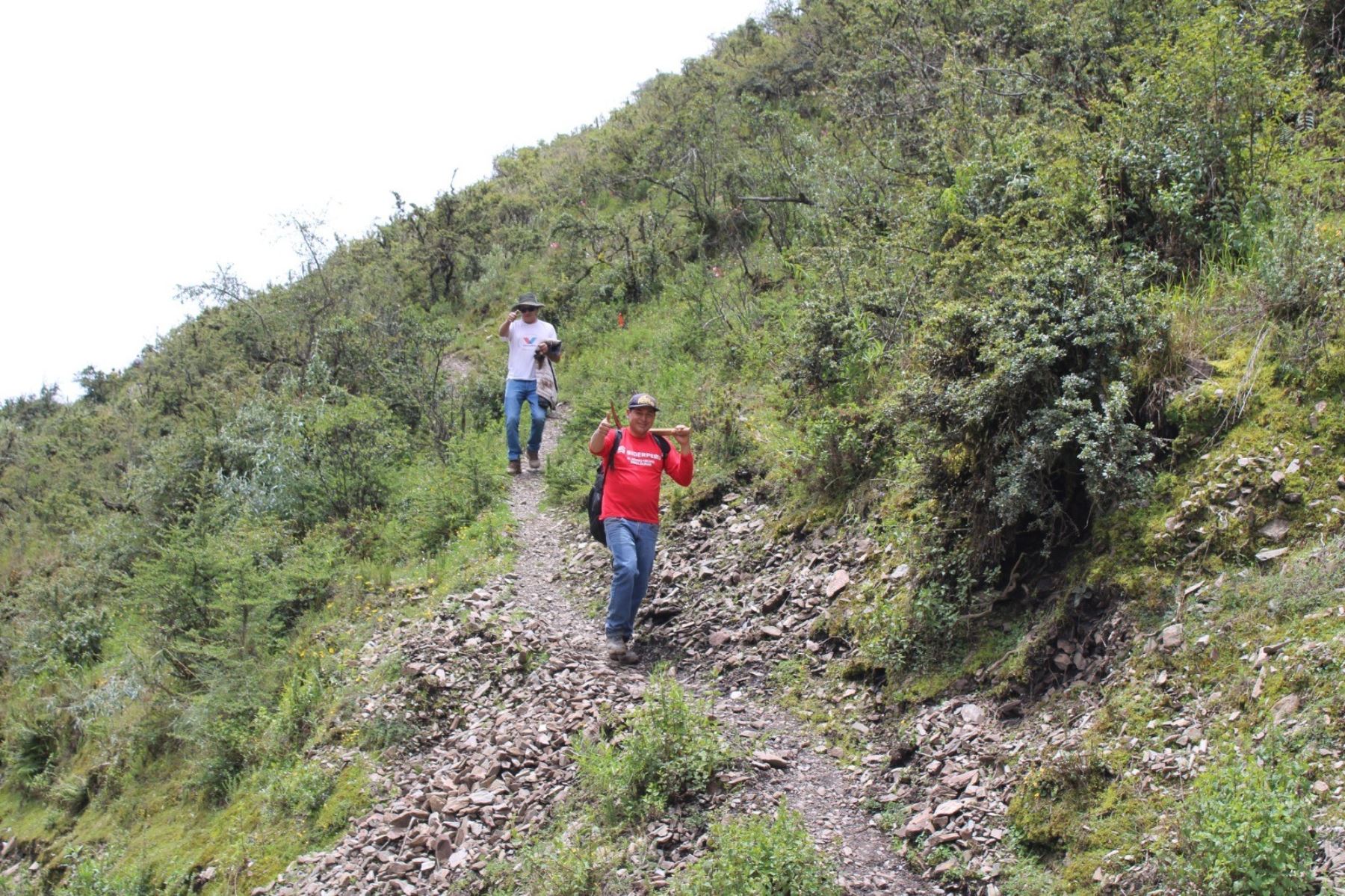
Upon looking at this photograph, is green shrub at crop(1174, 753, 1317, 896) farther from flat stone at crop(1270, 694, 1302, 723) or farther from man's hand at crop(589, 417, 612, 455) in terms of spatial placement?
man's hand at crop(589, 417, 612, 455)

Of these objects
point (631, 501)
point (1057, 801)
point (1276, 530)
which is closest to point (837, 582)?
point (631, 501)

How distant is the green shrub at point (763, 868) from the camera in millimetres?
4094

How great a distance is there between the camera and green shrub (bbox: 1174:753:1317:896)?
3012 mm

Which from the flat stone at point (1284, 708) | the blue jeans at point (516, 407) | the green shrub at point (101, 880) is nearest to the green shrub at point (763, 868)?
the flat stone at point (1284, 708)

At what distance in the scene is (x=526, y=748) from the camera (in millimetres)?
6129

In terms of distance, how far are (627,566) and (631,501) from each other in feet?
1.76

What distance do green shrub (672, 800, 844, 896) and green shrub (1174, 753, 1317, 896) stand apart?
1.53 m

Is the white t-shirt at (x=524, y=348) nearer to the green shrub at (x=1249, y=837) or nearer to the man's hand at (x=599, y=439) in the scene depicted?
the man's hand at (x=599, y=439)

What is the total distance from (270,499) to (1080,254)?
Answer: 34.5 feet

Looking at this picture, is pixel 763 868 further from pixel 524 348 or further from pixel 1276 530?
pixel 524 348

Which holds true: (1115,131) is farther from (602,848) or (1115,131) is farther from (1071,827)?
(602,848)

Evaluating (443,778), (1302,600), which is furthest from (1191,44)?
(443,778)

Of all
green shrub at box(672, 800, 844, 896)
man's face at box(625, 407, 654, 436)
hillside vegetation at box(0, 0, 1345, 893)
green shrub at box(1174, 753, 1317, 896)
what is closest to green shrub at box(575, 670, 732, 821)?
green shrub at box(672, 800, 844, 896)

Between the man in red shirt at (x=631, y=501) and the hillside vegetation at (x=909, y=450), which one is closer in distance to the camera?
the hillside vegetation at (x=909, y=450)
